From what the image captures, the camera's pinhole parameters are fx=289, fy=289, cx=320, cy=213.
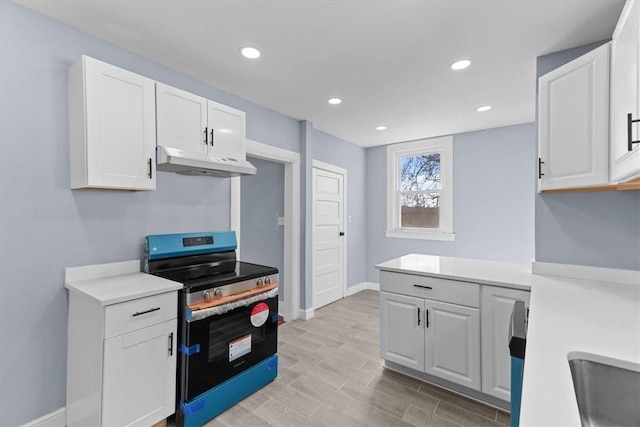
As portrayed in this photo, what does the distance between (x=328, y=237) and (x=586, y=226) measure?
2894 mm

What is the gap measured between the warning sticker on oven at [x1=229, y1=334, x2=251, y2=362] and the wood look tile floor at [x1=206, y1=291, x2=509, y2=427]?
35 cm

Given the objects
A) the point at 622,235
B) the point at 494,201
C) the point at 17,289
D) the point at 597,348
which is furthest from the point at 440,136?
the point at 17,289

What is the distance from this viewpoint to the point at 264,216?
4.20 m

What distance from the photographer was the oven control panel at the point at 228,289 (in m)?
1.86

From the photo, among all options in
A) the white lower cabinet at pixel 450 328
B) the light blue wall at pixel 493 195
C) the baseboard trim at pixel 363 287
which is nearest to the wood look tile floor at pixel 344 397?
the white lower cabinet at pixel 450 328

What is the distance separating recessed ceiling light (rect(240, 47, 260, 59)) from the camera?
2.16 meters

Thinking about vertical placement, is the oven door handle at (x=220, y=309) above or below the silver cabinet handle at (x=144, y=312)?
below

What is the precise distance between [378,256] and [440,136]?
7.39ft

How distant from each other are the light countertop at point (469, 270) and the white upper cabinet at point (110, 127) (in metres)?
2.00

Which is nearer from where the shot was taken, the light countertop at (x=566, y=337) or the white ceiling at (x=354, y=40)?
the light countertop at (x=566, y=337)

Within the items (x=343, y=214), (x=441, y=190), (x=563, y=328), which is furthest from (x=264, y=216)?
(x=563, y=328)

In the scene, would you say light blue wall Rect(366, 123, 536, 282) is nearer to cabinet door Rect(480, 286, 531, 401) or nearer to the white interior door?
the white interior door

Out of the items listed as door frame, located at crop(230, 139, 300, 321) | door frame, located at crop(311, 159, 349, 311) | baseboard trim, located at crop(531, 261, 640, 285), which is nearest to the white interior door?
door frame, located at crop(311, 159, 349, 311)

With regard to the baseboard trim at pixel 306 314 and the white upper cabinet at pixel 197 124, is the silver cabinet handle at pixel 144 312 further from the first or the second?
the baseboard trim at pixel 306 314
